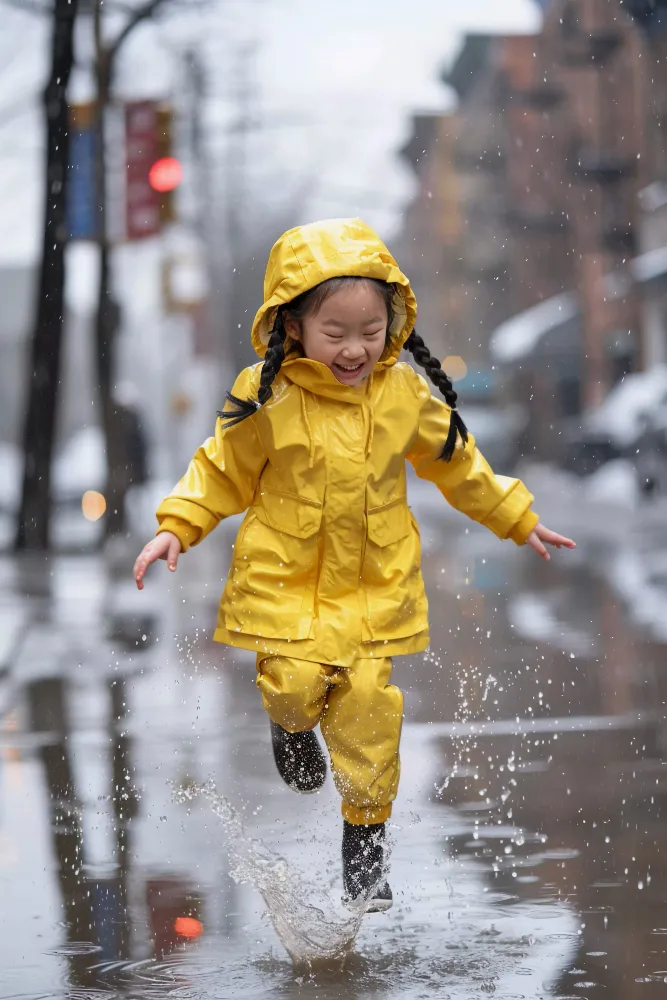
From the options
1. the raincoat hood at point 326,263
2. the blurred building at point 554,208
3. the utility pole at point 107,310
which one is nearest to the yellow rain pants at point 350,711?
the raincoat hood at point 326,263

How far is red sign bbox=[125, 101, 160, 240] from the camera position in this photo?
18.7 metres

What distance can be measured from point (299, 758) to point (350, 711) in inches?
13.1

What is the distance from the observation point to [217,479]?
12.5ft

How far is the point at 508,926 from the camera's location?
378cm

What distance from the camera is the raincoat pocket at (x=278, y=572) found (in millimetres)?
3686

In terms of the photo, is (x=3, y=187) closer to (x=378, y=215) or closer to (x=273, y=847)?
(x=378, y=215)

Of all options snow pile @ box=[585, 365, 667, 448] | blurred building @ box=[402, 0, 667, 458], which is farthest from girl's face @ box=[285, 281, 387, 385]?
blurred building @ box=[402, 0, 667, 458]

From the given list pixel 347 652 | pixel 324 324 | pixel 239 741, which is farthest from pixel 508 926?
pixel 239 741

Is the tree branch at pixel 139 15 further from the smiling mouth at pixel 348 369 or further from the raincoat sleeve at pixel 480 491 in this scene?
the smiling mouth at pixel 348 369

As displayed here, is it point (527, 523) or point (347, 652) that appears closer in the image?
point (347, 652)

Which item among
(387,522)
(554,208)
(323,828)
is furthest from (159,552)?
(554,208)

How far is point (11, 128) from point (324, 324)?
14.3m

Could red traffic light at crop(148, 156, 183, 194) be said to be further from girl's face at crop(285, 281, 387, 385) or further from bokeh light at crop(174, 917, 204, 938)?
bokeh light at crop(174, 917, 204, 938)

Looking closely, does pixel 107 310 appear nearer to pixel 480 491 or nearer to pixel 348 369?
pixel 480 491
